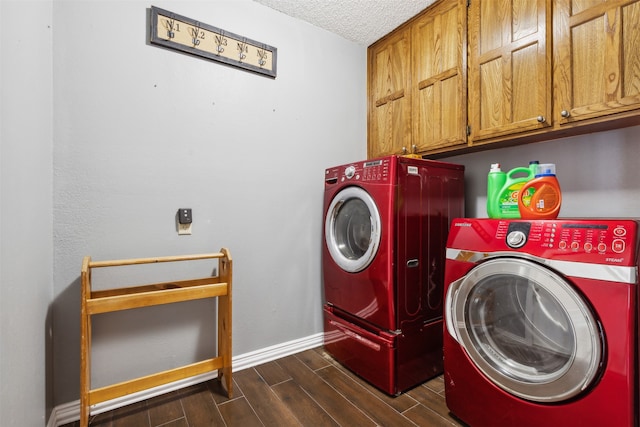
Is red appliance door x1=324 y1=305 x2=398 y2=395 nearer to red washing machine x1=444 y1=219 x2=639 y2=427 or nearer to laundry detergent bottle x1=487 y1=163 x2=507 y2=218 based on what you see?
red washing machine x1=444 y1=219 x2=639 y2=427

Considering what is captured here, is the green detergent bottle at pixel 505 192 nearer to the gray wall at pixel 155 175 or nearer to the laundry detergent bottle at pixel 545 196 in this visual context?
the laundry detergent bottle at pixel 545 196

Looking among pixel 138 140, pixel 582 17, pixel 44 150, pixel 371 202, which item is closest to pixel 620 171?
pixel 582 17

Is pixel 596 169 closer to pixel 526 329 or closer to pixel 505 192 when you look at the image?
pixel 505 192

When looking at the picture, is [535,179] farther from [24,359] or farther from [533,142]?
[24,359]

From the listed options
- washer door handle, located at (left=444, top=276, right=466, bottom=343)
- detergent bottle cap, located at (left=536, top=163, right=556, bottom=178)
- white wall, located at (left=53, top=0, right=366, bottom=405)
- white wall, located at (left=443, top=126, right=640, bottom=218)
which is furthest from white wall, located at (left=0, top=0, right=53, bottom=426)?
white wall, located at (left=443, top=126, right=640, bottom=218)

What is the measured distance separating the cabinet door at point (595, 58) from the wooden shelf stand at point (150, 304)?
188 centimetres

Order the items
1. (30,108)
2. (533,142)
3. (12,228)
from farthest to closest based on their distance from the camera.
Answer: (533,142) → (30,108) → (12,228)

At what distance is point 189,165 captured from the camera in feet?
5.74

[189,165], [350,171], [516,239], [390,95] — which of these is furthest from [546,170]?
[189,165]

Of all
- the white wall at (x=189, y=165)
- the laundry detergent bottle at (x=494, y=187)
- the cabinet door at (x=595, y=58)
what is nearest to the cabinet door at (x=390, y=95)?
the white wall at (x=189, y=165)

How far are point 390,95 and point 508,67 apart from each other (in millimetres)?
854

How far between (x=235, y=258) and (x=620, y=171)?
2.18m

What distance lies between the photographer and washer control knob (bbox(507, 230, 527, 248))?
1158 mm

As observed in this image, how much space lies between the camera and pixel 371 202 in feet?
5.51
